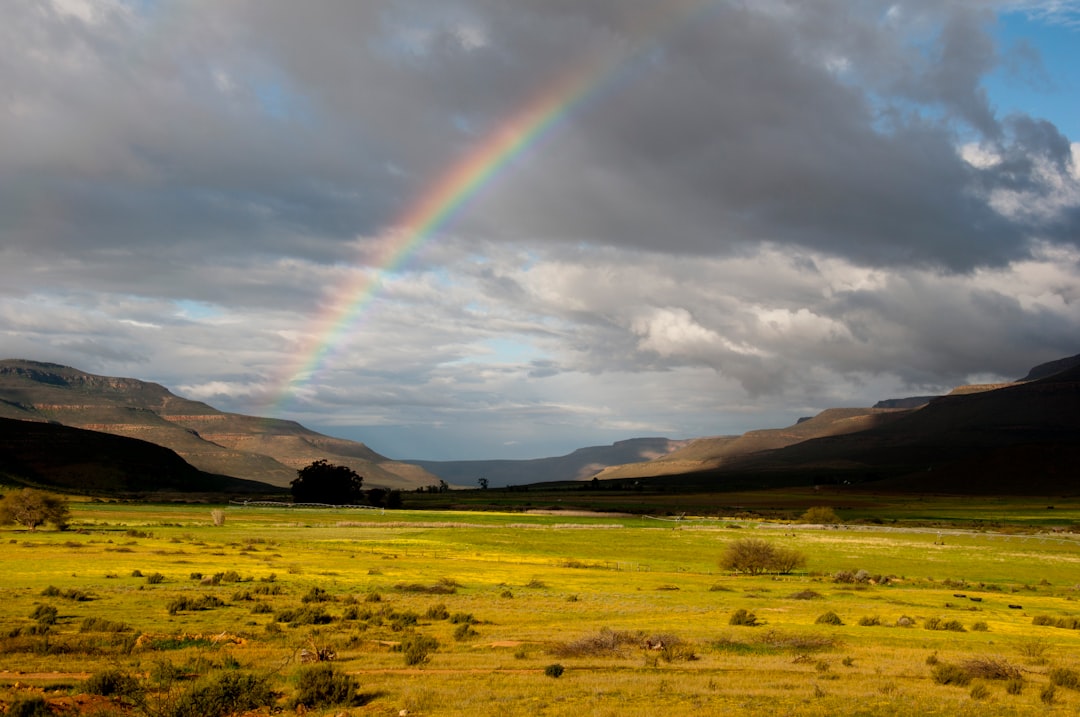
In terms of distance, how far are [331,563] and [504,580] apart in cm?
1076

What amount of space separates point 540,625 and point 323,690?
11.8 meters

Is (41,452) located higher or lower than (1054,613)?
higher

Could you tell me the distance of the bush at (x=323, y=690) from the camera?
15.5m

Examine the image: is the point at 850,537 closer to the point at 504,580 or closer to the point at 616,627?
the point at 504,580

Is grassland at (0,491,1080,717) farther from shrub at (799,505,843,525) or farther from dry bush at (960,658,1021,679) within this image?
shrub at (799,505,843,525)

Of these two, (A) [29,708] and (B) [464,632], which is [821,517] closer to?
(B) [464,632]

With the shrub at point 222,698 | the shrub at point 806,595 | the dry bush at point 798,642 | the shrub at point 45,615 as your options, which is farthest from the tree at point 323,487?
the shrub at point 222,698

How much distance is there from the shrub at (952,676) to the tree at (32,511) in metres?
64.2

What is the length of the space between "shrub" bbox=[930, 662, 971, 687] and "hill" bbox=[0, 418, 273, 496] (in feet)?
521

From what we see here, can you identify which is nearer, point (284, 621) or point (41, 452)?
point (284, 621)

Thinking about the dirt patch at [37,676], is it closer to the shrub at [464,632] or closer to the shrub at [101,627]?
the shrub at [101,627]

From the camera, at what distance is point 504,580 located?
4044 centimetres

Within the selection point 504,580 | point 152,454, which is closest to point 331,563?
point 504,580

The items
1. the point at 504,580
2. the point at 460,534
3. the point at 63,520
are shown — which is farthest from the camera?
the point at 460,534
